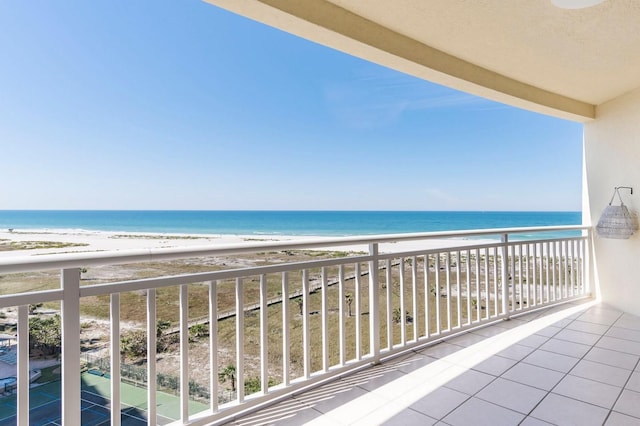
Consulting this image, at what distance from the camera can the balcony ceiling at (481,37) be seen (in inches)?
71.4

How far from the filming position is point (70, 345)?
48.9 inches

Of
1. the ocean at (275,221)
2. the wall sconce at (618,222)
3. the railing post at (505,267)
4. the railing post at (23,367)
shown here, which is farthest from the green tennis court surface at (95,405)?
the ocean at (275,221)

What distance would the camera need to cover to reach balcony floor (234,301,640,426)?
1678 millimetres

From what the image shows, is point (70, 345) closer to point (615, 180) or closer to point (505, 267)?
point (505, 267)

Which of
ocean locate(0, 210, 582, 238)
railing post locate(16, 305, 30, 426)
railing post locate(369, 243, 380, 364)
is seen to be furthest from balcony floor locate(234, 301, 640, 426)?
ocean locate(0, 210, 582, 238)

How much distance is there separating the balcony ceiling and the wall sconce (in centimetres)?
124

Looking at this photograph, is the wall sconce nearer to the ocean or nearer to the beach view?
the beach view

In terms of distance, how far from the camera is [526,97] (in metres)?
2.99

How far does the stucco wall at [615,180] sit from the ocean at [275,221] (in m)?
18.0

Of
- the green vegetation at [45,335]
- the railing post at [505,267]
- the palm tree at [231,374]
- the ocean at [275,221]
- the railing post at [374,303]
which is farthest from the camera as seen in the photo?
the ocean at [275,221]

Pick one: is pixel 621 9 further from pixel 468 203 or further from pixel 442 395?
pixel 468 203

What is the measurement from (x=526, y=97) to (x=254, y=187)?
2131 cm

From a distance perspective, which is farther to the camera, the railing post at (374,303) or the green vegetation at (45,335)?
the railing post at (374,303)

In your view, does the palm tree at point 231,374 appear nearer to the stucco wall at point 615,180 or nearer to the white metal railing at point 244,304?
the white metal railing at point 244,304
